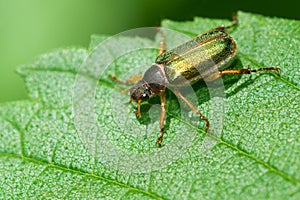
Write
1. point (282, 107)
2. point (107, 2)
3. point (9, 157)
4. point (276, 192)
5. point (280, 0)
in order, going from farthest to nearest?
1. point (107, 2)
2. point (280, 0)
3. point (9, 157)
4. point (282, 107)
5. point (276, 192)

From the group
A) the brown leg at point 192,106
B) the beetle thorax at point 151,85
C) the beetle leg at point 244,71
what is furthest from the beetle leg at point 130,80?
the beetle leg at point 244,71

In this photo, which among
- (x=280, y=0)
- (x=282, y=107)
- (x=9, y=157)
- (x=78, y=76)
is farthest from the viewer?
(x=280, y=0)

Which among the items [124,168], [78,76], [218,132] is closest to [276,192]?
[218,132]

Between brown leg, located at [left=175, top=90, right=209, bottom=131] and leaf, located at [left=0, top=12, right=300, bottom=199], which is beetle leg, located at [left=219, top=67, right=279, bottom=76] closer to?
leaf, located at [left=0, top=12, right=300, bottom=199]

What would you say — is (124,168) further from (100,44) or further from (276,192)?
(100,44)

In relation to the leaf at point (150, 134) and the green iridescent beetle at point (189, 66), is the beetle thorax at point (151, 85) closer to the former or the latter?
the green iridescent beetle at point (189, 66)

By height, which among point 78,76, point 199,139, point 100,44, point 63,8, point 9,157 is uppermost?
point 63,8

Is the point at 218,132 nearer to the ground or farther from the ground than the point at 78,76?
nearer to the ground

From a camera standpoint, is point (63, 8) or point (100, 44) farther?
point (63, 8)
